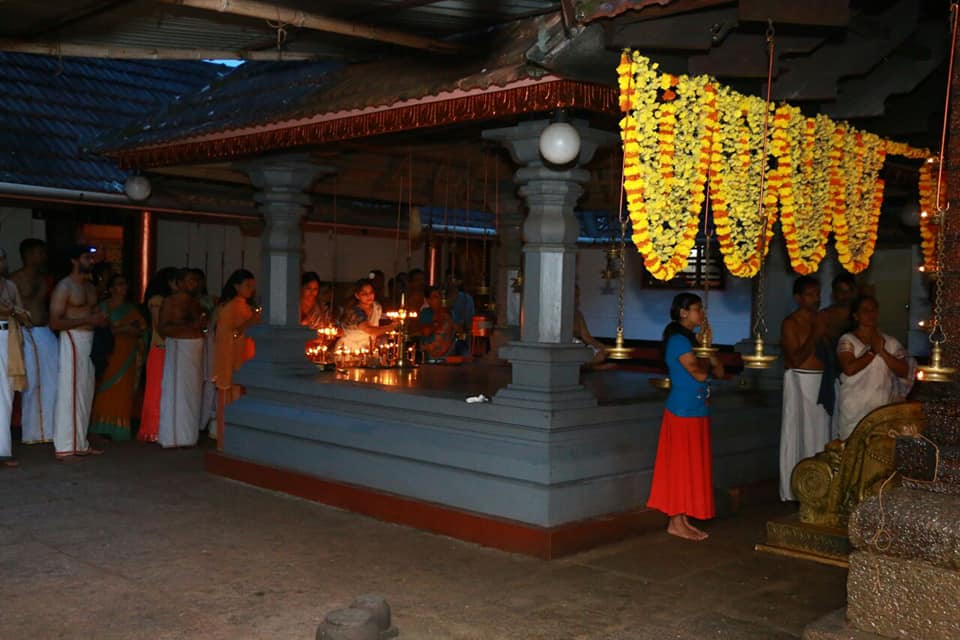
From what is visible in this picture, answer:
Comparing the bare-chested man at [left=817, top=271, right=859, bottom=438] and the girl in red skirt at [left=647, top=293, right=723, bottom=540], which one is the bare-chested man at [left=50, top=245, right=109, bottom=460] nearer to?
the girl in red skirt at [left=647, top=293, right=723, bottom=540]

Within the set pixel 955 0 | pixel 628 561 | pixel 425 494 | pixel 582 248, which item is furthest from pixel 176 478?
pixel 582 248

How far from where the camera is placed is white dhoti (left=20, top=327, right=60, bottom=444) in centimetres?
915

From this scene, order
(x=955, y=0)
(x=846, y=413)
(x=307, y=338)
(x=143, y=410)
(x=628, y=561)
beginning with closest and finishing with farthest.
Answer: (x=955, y=0), (x=628, y=561), (x=846, y=413), (x=307, y=338), (x=143, y=410)

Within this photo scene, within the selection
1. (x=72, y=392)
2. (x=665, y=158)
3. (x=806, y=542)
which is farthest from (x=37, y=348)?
(x=806, y=542)

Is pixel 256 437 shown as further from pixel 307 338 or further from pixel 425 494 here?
pixel 425 494

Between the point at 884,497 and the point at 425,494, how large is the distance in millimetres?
3735

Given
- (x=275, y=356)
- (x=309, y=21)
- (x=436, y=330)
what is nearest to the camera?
(x=309, y=21)

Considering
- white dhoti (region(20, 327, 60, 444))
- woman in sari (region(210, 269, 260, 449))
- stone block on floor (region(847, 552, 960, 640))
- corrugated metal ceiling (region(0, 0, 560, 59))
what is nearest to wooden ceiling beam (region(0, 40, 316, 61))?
corrugated metal ceiling (region(0, 0, 560, 59))

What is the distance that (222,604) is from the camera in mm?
5137

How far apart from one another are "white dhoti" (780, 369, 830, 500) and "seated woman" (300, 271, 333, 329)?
4.69 m

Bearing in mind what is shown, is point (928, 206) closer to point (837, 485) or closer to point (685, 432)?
point (837, 485)

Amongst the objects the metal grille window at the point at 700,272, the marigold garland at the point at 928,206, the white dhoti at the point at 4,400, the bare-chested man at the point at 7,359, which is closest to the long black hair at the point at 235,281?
the bare-chested man at the point at 7,359

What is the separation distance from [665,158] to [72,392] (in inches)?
229

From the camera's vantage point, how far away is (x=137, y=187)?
32.4ft
